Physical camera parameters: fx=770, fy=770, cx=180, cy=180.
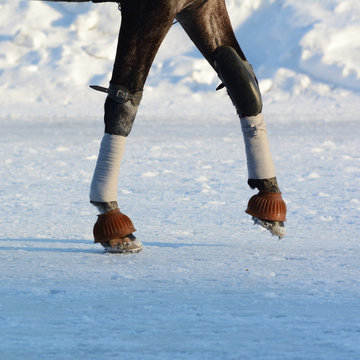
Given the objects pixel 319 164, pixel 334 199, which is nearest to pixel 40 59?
pixel 319 164

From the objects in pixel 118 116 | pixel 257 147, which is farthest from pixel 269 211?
pixel 118 116

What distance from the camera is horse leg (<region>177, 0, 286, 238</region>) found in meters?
2.56

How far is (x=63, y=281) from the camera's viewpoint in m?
2.11

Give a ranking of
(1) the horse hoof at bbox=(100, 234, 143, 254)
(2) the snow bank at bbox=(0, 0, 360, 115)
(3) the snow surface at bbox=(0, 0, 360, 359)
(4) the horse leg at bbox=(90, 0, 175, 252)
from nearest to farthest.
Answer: (3) the snow surface at bbox=(0, 0, 360, 359)
(4) the horse leg at bbox=(90, 0, 175, 252)
(1) the horse hoof at bbox=(100, 234, 143, 254)
(2) the snow bank at bbox=(0, 0, 360, 115)

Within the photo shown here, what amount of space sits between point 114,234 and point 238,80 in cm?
66

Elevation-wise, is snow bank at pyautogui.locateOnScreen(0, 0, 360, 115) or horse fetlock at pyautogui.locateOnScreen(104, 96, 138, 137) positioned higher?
snow bank at pyautogui.locateOnScreen(0, 0, 360, 115)

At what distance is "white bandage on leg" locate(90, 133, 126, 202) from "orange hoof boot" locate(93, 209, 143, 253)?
0.21 feet

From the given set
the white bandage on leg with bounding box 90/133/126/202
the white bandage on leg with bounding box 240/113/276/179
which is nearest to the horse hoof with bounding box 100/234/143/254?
the white bandage on leg with bounding box 90/133/126/202

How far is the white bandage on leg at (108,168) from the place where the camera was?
2.52m

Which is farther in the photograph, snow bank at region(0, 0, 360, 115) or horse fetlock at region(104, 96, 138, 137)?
snow bank at region(0, 0, 360, 115)

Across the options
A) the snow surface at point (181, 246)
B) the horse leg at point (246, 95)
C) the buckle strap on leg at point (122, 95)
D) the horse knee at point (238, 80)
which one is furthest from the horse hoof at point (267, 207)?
the buckle strap on leg at point (122, 95)

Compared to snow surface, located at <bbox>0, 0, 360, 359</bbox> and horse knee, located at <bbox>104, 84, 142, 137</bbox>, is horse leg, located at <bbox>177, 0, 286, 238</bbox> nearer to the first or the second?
snow surface, located at <bbox>0, 0, 360, 359</bbox>

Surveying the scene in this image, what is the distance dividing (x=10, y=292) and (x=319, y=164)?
348 cm

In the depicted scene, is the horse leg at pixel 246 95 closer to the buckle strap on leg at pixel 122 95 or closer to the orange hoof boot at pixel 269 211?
the orange hoof boot at pixel 269 211
